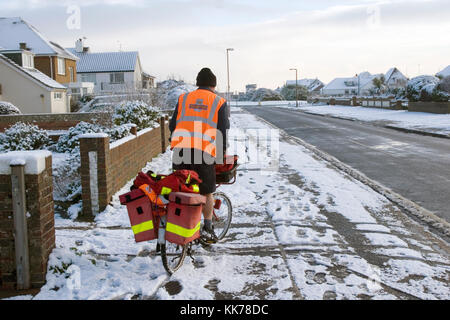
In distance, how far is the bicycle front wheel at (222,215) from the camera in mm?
6180

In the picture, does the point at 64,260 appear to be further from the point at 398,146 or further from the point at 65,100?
the point at 65,100

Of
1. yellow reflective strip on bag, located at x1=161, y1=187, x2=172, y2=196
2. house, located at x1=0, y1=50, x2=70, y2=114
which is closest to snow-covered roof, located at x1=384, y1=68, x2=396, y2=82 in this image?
house, located at x1=0, y1=50, x2=70, y2=114

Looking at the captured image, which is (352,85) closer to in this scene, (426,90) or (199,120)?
(426,90)

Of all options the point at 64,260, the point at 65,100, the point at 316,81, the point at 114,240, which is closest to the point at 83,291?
the point at 64,260

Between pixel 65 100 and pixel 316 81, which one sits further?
pixel 316 81

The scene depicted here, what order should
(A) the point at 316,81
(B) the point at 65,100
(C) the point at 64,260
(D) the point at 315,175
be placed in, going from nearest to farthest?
(C) the point at 64,260, (D) the point at 315,175, (B) the point at 65,100, (A) the point at 316,81

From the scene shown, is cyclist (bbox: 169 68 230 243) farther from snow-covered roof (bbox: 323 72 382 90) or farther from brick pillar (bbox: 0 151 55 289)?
snow-covered roof (bbox: 323 72 382 90)

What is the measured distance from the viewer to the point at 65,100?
46.5m

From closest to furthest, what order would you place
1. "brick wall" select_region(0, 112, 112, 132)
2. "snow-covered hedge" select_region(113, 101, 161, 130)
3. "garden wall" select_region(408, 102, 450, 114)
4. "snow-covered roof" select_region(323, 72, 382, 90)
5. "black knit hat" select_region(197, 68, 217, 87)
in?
"black knit hat" select_region(197, 68, 217, 87)
"snow-covered hedge" select_region(113, 101, 161, 130)
"brick wall" select_region(0, 112, 112, 132)
"garden wall" select_region(408, 102, 450, 114)
"snow-covered roof" select_region(323, 72, 382, 90)

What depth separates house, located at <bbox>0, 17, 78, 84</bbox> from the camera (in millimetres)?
47125

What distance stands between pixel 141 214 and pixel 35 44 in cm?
4854

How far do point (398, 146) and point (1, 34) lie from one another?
42.8m

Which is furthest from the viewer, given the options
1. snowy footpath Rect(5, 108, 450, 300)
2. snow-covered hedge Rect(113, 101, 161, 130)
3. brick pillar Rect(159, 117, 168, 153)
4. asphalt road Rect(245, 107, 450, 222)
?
brick pillar Rect(159, 117, 168, 153)
